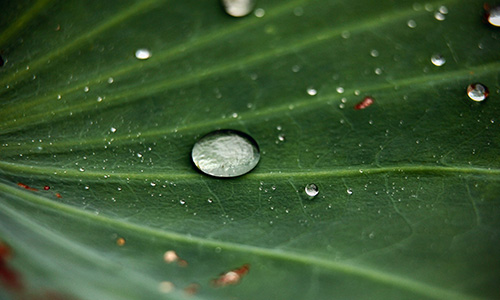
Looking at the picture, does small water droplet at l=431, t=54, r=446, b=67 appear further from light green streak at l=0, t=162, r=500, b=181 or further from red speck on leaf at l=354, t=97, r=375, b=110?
light green streak at l=0, t=162, r=500, b=181

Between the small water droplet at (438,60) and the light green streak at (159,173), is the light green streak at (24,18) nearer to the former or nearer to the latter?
the light green streak at (159,173)

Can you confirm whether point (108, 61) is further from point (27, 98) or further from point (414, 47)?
point (414, 47)

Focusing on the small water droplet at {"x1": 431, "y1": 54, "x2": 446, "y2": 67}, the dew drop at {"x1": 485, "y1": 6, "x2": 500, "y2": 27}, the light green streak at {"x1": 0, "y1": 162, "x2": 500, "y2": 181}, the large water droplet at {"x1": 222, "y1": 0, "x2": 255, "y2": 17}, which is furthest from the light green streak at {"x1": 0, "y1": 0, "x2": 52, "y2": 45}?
the dew drop at {"x1": 485, "y1": 6, "x2": 500, "y2": 27}

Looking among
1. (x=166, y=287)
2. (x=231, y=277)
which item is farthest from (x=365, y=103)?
(x=166, y=287)

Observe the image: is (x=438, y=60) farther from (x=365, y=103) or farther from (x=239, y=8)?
(x=239, y=8)

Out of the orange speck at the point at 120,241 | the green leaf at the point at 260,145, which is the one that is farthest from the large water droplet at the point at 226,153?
the orange speck at the point at 120,241

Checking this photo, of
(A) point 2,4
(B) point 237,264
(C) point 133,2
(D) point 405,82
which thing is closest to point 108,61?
(C) point 133,2
